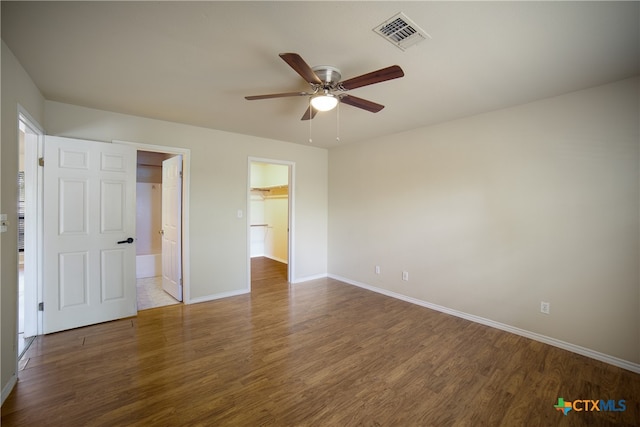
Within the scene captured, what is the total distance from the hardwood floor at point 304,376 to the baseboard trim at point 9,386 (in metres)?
0.04

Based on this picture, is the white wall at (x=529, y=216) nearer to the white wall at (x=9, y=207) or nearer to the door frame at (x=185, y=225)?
the door frame at (x=185, y=225)

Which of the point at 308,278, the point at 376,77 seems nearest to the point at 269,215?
the point at 308,278

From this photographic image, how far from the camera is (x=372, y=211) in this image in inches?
180

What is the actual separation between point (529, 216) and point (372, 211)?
215 centimetres

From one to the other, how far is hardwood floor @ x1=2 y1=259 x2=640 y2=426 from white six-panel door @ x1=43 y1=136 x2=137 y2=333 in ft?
0.85

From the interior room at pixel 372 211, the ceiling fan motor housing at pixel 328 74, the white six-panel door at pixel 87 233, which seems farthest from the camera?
the white six-panel door at pixel 87 233

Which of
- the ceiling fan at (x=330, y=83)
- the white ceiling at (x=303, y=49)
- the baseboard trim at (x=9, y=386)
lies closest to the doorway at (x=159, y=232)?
the white ceiling at (x=303, y=49)

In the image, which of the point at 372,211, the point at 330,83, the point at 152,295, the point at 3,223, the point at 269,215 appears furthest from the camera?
the point at 269,215

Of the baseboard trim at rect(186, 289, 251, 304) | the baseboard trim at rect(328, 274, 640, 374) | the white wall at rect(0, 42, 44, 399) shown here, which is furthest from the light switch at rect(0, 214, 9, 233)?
the baseboard trim at rect(328, 274, 640, 374)

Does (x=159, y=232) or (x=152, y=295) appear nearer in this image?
(x=152, y=295)

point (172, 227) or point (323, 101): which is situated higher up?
point (323, 101)

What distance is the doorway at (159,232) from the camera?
3957 mm

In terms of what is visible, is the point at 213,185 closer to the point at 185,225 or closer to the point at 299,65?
the point at 185,225

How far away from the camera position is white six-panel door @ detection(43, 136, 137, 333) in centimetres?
293
